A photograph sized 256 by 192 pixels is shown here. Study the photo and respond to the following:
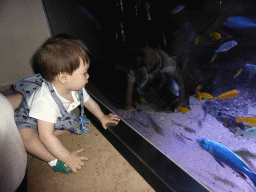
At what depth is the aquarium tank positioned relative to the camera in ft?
2.50

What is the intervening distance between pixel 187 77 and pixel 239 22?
0.62 meters

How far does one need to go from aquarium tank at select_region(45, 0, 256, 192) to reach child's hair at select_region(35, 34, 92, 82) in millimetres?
425

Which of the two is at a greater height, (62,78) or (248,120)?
→ (62,78)

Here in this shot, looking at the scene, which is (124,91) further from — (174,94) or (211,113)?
(211,113)

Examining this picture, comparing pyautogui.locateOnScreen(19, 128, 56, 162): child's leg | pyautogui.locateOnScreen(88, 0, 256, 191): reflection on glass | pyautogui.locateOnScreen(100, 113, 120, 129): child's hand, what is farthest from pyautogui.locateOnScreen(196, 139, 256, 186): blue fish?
pyautogui.locateOnScreen(19, 128, 56, 162): child's leg

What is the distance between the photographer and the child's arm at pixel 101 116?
1247 millimetres

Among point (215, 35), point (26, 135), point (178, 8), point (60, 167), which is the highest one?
point (178, 8)

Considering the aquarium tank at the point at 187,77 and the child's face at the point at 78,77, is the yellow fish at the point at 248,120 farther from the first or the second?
the child's face at the point at 78,77

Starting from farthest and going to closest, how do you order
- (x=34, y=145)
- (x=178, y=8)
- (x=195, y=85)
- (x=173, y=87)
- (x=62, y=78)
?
(x=195, y=85)
(x=173, y=87)
(x=34, y=145)
(x=62, y=78)
(x=178, y=8)

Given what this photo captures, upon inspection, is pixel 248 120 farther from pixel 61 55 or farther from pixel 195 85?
pixel 61 55

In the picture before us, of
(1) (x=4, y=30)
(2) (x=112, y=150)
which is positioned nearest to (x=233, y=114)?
(2) (x=112, y=150)

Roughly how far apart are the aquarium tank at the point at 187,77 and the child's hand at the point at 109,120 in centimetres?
6

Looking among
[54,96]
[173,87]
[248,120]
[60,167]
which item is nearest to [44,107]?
[54,96]

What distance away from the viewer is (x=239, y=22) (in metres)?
0.68
